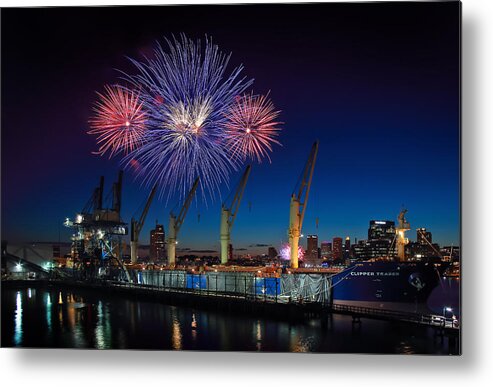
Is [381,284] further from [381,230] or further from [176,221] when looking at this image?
[176,221]

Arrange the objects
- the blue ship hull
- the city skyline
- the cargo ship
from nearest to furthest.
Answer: the city skyline < the cargo ship < the blue ship hull

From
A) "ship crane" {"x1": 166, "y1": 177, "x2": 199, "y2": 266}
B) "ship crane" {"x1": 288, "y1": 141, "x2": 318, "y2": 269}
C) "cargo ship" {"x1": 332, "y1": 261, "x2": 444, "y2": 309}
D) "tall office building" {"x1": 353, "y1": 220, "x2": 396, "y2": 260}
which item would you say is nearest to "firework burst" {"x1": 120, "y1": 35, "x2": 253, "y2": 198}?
"ship crane" {"x1": 166, "y1": 177, "x2": 199, "y2": 266}

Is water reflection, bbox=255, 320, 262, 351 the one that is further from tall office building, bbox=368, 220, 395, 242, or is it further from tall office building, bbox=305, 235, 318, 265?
tall office building, bbox=368, 220, 395, 242

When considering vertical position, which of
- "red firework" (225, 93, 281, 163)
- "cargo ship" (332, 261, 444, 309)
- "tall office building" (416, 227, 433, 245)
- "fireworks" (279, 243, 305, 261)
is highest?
"red firework" (225, 93, 281, 163)

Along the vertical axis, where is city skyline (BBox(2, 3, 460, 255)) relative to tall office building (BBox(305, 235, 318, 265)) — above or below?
above

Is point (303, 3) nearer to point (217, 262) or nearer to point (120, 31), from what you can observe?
point (120, 31)

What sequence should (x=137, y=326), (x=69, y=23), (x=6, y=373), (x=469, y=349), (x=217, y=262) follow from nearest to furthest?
(x=469, y=349), (x=6, y=373), (x=69, y=23), (x=137, y=326), (x=217, y=262)

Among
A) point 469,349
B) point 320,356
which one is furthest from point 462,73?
point 320,356
